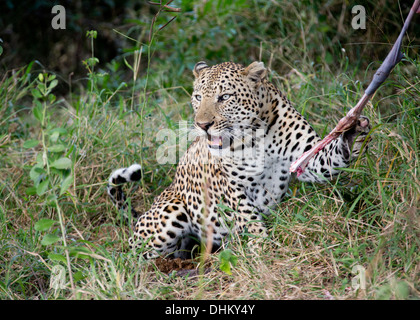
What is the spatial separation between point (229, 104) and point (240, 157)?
0.49m

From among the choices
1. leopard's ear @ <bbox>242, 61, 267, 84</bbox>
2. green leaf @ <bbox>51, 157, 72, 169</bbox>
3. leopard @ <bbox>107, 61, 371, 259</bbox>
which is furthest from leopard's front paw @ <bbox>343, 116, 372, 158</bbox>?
green leaf @ <bbox>51, 157, 72, 169</bbox>

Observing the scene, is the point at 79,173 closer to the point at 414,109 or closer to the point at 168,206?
the point at 168,206

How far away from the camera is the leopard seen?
15.2 ft

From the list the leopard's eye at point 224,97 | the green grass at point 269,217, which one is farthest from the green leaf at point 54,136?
the leopard's eye at point 224,97

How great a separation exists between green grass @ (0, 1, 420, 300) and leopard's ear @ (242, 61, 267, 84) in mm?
906

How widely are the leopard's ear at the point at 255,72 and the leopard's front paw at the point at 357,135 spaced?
1.09 meters

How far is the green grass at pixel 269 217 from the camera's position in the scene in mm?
3777

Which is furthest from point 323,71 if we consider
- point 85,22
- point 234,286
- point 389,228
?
point 85,22

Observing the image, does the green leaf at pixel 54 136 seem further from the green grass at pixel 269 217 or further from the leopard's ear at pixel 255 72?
the leopard's ear at pixel 255 72

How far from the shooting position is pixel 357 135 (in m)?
3.91

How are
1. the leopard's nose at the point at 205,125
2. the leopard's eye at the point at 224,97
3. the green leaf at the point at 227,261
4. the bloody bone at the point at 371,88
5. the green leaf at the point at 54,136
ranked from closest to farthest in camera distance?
1. the bloody bone at the point at 371,88
2. the green leaf at the point at 54,136
3. the green leaf at the point at 227,261
4. the leopard's nose at the point at 205,125
5. the leopard's eye at the point at 224,97

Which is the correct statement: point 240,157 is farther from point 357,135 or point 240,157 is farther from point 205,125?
point 357,135
